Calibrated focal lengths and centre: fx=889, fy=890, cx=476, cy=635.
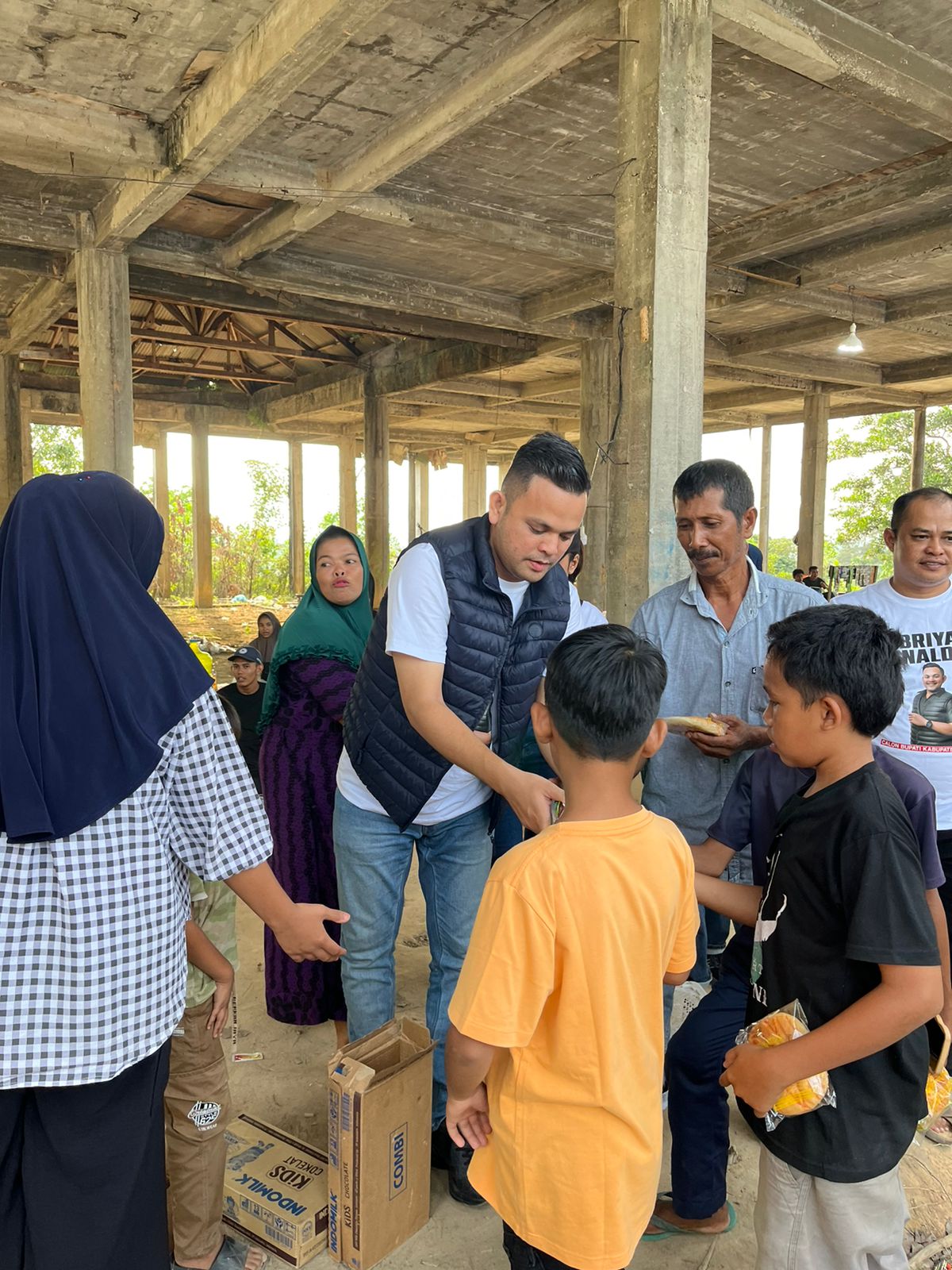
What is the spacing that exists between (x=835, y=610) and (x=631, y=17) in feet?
10.8

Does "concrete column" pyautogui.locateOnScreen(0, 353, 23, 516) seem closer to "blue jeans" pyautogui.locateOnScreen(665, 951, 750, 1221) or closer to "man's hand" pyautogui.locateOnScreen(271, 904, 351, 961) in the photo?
"man's hand" pyautogui.locateOnScreen(271, 904, 351, 961)

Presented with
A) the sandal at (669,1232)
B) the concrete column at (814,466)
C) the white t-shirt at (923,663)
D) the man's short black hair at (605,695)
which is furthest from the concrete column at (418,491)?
the man's short black hair at (605,695)

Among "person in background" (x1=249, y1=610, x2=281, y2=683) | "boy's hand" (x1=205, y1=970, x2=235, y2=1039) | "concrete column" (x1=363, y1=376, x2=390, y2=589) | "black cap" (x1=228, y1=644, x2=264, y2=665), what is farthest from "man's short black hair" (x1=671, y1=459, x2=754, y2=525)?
"concrete column" (x1=363, y1=376, x2=390, y2=589)

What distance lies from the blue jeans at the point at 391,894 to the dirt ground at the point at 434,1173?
1.13 ft

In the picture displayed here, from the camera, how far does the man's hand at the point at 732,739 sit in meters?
2.30

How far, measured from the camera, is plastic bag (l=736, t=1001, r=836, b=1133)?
155 centimetres

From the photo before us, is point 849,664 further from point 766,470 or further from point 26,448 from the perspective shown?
point 766,470

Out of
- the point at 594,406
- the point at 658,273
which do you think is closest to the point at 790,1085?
the point at 658,273

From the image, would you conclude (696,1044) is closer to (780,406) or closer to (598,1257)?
(598,1257)

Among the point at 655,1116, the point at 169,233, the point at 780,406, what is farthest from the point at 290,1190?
Answer: the point at 780,406

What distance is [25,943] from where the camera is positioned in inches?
55.5

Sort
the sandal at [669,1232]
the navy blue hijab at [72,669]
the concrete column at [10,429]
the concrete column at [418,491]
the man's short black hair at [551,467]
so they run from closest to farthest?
the navy blue hijab at [72,669]
the man's short black hair at [551,467]
the sandal at [669,1232]
the concrete column at [10,429]
the concrete column at [418,491]

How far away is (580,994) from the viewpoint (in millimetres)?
1455

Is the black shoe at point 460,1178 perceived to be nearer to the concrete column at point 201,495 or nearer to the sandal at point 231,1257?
the sandal at point 231,1257
